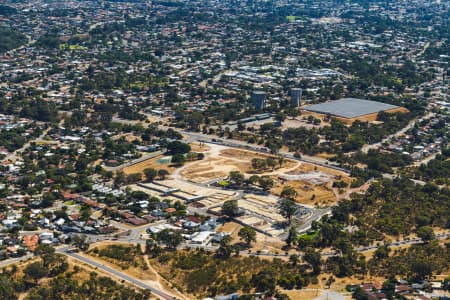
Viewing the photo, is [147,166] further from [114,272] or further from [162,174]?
[114,272]

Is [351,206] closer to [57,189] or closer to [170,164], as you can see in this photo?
[170,164]

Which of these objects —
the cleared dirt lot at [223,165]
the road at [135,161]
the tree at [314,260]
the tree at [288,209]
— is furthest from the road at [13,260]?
the road at [135,161]

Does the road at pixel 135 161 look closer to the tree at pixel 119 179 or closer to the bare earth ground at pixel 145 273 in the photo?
the tree at pixel 119 179

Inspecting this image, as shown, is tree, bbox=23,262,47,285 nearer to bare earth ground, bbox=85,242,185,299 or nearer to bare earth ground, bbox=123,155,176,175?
bare earth ground, bbox=85,242,185,299

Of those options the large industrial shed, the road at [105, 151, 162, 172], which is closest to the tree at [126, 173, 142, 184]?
the road at [105, 151, 162, 172]

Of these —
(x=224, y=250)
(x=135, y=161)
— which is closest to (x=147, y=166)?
(x=135, y=161)

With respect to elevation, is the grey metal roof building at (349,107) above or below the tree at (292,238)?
below

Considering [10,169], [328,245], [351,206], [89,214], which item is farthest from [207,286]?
[10,169]
